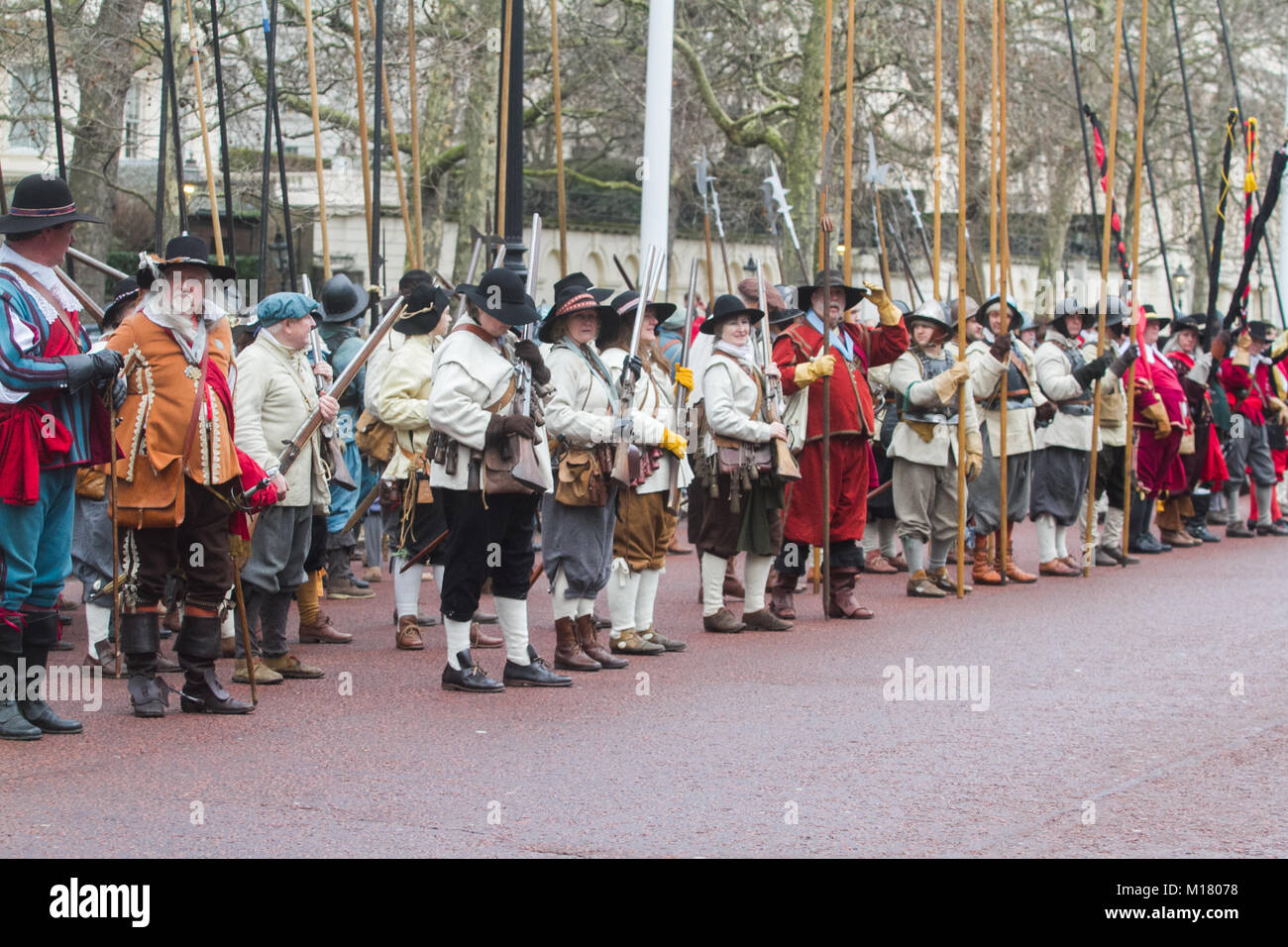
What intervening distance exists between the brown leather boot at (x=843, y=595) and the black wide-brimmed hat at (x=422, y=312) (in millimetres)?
2947

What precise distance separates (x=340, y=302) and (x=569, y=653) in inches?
125

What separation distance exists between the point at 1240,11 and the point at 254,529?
3114 centimetres

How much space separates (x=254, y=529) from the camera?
27.8 feet

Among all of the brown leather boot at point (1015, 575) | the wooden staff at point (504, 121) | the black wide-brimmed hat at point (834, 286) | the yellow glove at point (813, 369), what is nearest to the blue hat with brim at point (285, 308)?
the wooden staff at point (504, 121)

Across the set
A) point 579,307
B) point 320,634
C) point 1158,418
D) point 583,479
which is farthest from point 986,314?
point 320,634

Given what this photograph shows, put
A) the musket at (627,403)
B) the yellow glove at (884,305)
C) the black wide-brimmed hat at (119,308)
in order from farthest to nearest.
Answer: the yellow glove at (884,305) < the musket at (627,403) < the black wide-brimmed hat at (119,308)

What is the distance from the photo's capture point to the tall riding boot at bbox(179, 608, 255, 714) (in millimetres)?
7555

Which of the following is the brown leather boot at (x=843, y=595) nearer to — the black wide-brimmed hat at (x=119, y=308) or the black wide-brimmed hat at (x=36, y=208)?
the black wide-brimmed hat at (x=119, y=308)

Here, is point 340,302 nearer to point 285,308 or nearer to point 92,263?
point 285,308

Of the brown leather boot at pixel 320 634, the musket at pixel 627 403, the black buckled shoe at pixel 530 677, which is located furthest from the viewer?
the brown leather boot at pixel 320 634

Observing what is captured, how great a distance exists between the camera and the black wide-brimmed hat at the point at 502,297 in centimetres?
805

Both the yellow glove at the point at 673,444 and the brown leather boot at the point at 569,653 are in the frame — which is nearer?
the brown leather boot at the point at 569,653

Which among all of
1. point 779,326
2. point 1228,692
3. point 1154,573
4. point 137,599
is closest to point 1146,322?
point 1154,573

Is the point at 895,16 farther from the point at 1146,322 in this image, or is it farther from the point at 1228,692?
the point at 1228,692
